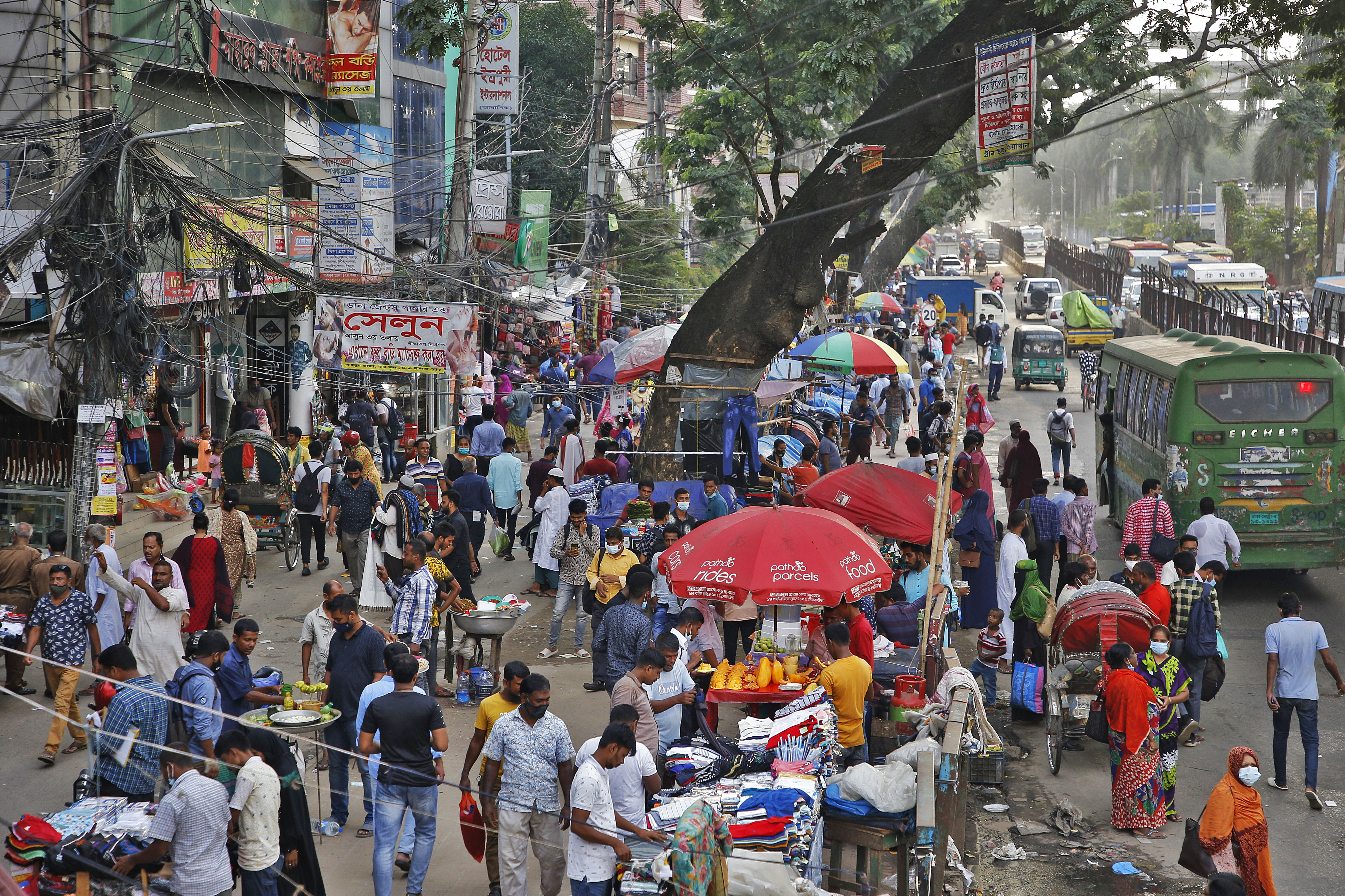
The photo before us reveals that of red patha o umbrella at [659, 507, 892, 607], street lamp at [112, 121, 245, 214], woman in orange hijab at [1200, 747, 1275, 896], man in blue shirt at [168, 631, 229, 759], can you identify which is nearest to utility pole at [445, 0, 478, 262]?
street lamp at [112, 121, 245, 214]

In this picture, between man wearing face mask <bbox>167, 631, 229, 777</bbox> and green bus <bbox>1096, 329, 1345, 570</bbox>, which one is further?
green bus <bbox>1096, 329, 1345, 570</bbox>

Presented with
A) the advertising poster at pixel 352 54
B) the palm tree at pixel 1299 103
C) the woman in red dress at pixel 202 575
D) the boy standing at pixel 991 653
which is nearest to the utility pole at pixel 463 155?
the advertising poster at pixel 352 54

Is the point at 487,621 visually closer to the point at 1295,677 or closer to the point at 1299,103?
the point at 1295,677

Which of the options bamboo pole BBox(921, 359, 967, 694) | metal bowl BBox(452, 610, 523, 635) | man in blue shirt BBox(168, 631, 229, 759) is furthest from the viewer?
metal bowl BBox(452, 610, 523, 635)

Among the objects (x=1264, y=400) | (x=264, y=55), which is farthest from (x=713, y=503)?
(x=264, y=55)

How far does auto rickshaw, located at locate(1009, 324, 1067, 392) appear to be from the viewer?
35.1 metres

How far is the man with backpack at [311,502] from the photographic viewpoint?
15.5 metres

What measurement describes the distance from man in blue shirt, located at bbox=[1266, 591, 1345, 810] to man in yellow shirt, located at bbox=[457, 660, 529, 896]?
5898mm

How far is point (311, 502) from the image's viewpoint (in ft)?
51.1

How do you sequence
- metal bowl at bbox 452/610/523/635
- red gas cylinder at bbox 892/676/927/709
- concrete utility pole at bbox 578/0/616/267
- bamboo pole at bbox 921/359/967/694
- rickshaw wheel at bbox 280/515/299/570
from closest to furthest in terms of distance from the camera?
red gas cylinder at bbox 892/676/927/709, bamboo pole at bbox 921/359/967/694, metal bowl at bbox 452/610/523/635, rickshaw wheel at bbox 280/515/299/570, concrete utility pole at bbox 578/0/616/267

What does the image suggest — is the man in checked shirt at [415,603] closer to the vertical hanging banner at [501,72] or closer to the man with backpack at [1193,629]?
the man with backpack at [1193,629]

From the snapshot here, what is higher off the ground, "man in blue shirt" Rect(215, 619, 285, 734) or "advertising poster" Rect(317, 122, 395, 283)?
"advertising poster" Rect(317, 122, 395, 283)

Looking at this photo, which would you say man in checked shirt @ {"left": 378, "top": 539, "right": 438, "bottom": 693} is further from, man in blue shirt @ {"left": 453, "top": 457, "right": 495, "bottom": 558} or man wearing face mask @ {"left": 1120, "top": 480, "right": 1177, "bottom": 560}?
man wearing face mask @ {"left": 1120, "top": 480, "right": 1177, "bottom": 560}

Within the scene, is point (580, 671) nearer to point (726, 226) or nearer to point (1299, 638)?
point (1299, 638)
